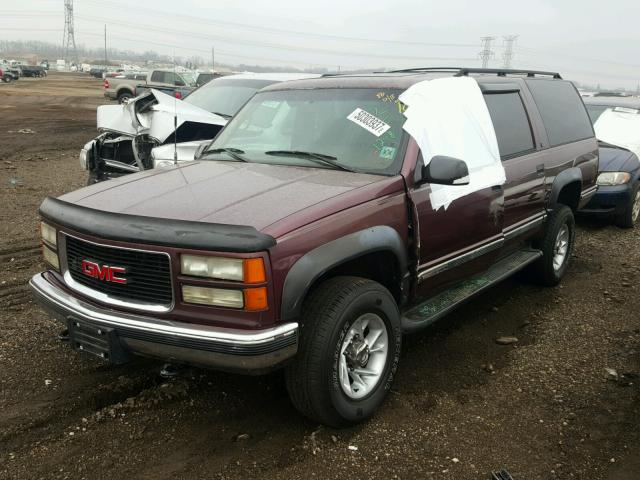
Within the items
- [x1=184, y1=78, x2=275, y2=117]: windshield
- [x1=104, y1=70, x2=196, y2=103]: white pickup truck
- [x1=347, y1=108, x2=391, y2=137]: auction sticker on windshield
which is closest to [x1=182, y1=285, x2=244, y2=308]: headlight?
[x1=347, y1=108, x2=391, y2=137]: auction sticker on windshield

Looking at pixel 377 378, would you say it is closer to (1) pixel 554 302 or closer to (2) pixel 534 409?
(2) pixel 534 409

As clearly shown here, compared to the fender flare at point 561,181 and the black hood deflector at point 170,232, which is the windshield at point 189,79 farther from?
the black hood deflector at point 170,232

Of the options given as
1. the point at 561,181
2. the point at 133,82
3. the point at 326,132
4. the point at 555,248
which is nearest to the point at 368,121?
the point at 326,132

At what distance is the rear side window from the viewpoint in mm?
5230

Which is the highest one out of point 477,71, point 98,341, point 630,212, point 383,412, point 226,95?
point 477,71

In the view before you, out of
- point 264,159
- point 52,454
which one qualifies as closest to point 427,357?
point 264,159

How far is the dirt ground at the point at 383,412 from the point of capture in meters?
2.90

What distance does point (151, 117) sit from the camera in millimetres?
6969

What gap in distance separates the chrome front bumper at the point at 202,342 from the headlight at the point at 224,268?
0.83 ft

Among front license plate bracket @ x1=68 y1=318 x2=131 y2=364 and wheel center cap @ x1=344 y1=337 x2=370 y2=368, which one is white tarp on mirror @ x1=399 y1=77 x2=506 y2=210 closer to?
wheel center cap @ x1=344 y1=337 x2=370 y2=368

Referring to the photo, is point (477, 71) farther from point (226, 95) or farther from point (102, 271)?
point (226, 95)

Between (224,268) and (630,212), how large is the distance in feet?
23.3

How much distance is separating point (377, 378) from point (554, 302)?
270 centimetres

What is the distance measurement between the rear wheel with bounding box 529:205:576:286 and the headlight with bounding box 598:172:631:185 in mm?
2604
